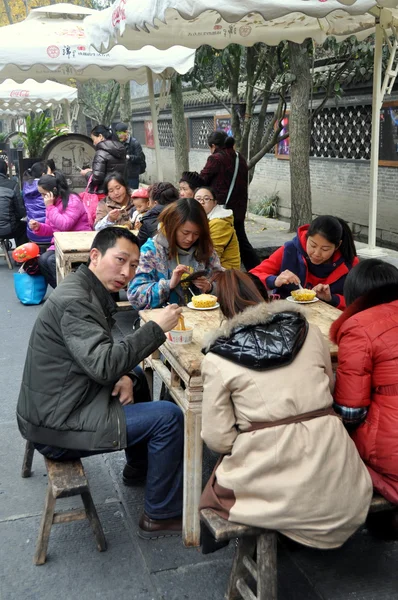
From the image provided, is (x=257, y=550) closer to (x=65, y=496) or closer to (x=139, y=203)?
(x=65, y=496)

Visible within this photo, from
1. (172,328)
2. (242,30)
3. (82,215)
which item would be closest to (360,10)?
(242,30)

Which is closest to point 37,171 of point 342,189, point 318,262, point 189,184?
point 189,184

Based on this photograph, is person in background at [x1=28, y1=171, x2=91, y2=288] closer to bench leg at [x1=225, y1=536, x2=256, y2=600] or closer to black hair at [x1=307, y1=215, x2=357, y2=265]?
black hair at [x1=307, y1=215, x2=357, y2=265]

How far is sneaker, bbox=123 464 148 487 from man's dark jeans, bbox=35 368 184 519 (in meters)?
0.49

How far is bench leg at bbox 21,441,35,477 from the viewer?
360 centimetres

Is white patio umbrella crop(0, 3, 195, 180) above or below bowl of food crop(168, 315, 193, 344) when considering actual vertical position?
above

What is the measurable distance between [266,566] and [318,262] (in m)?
2.25

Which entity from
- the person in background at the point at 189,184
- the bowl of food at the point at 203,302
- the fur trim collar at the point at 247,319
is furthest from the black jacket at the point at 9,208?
the fur trim collar at the point at 247,319

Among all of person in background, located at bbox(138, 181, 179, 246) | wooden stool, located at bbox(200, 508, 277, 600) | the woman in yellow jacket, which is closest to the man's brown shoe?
wooden stool, located at bbox(200, 508, 277, 600)

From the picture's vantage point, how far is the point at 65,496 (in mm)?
2711

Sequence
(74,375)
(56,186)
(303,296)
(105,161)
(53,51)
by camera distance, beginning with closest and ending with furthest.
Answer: (74,375) → (303,296) → (56,186) → (105,161) → (53,51)

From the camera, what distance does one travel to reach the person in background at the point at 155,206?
17.6 ft

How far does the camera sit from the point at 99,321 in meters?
2.81

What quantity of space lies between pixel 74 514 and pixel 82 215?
4.68 m
